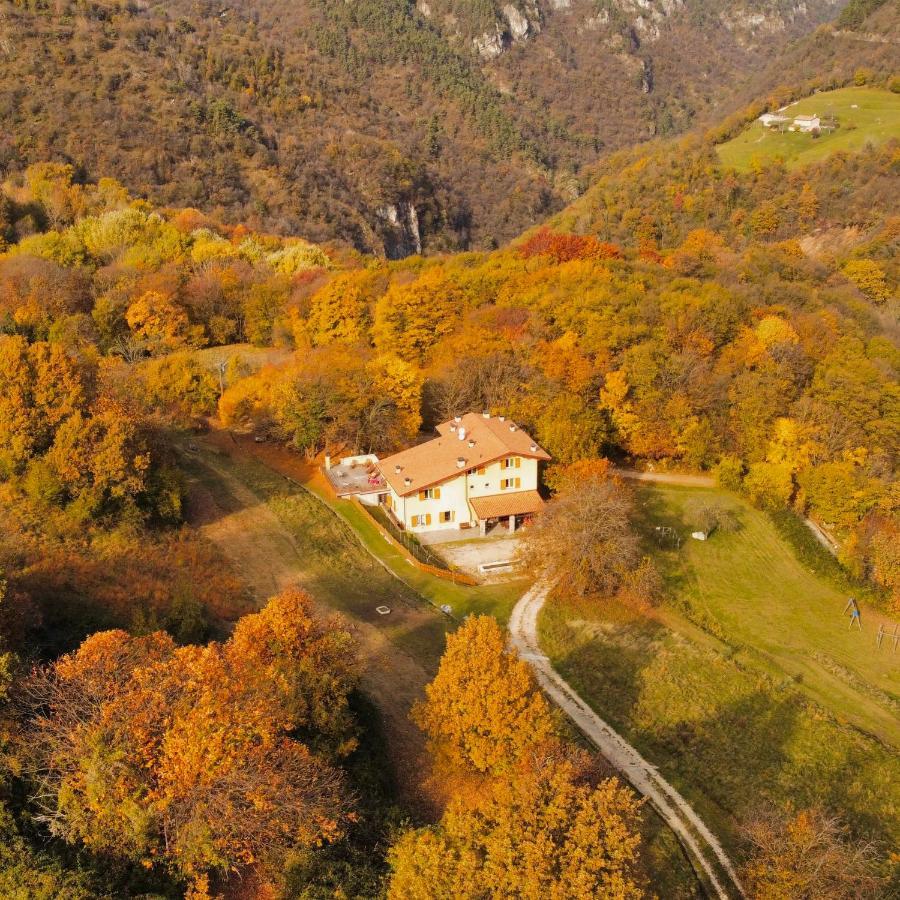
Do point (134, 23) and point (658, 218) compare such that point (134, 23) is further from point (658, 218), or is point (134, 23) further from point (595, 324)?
point (595, 324)

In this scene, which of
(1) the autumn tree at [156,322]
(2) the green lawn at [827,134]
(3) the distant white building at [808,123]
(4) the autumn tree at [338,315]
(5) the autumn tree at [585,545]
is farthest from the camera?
(3) the distant white building at [808,123]

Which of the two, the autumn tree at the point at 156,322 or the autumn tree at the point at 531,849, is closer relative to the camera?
the autumn tree at the point at 531,849

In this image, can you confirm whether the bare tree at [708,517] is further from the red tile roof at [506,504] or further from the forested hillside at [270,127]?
the forested hillside at [270,127]

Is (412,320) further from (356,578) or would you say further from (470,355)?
(356,578)

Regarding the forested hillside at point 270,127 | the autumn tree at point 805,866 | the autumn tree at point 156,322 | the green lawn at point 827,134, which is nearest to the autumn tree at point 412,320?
the autumn tree at point 156,322

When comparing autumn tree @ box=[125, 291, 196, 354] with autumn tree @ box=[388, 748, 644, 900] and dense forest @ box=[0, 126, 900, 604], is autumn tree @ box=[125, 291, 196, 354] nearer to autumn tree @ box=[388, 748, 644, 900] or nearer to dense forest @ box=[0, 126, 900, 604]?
dense forest @ box=[0, 126, 900, 604]

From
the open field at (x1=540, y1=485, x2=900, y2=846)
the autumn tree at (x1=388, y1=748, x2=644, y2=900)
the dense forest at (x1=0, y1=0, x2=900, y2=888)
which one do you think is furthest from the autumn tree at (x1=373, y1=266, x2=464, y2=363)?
the autumn tree at (x1=388, y1=748, x2=644, y2=900)

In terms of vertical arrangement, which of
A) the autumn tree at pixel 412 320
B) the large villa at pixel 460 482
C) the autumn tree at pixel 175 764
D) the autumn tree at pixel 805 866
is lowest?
the autumn tree at pixel 805 866
